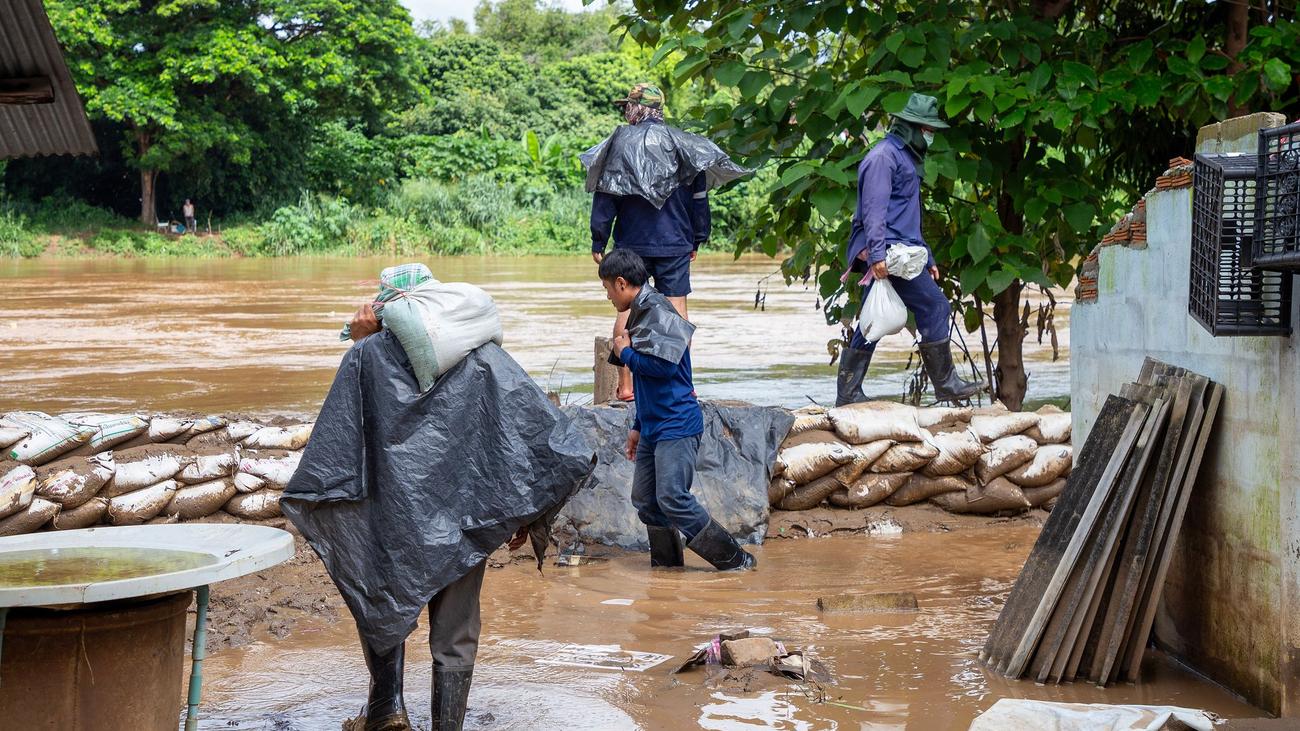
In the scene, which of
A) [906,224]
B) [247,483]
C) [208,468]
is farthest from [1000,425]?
[208,468]

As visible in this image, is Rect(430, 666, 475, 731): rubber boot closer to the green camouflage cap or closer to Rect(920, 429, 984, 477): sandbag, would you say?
Rect(920, 429, 984, 477): sandbag

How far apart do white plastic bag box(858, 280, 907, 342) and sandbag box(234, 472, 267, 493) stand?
10.4 feet

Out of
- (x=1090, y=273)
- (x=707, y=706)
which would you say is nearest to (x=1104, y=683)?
(x=707, y=706)

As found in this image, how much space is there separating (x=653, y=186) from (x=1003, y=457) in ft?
7.78

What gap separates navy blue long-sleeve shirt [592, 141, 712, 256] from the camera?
299 inches

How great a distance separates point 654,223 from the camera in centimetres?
761

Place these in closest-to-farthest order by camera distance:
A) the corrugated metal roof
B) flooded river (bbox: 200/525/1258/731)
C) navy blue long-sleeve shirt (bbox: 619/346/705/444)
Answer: flooded river (bbox: 200/525/1258/731)
the corrugated metal roof
navy blue long-sleeve shirt (bbox: 619/346/705/444)

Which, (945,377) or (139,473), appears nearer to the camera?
(139,473)

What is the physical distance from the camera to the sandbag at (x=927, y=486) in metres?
7.09

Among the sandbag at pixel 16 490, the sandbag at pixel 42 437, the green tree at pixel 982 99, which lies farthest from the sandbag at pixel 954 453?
the sandbag at pixel 16 490

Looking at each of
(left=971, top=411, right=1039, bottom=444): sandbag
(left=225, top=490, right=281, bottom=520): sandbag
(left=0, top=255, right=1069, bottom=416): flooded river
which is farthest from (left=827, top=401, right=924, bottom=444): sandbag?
(left=225, top=490, right=281, bottom=520): sandbag

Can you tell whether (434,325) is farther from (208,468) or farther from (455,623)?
(208,468)

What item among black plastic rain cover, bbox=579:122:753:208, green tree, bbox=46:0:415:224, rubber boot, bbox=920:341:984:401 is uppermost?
green tree, bbox=46:0:415:224

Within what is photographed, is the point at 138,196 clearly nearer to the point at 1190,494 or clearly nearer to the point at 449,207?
the point at 449,207
